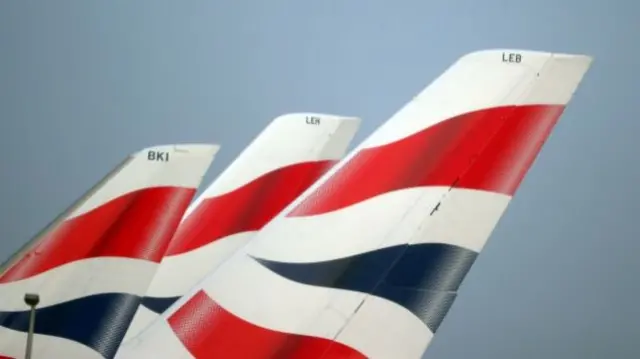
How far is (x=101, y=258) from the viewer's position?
4953mm

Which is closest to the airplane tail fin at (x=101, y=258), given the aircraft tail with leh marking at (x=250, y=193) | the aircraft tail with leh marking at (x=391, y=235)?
the aircraft tail with leh marking at (x=391, y=235)

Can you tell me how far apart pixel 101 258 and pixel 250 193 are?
6.75 feet

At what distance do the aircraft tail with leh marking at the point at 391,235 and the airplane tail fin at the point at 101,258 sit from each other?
49cm

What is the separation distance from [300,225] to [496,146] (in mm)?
872

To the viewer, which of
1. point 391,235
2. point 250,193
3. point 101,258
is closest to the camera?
point 391,235

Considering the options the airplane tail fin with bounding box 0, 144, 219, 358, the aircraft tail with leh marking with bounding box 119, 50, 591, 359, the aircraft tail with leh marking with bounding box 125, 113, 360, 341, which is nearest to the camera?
the aircraft tail with leh marking with bounding box 119, 50, 591, 359

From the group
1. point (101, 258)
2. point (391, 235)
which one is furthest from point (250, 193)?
point (391, 235)

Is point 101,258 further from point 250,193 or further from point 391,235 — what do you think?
point 250,193

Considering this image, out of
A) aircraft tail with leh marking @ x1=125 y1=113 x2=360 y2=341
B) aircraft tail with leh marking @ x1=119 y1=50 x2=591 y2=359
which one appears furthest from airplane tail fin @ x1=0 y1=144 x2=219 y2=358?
aircraft tail with leh marking @ x1=125 y1=113 x2=360 y2=341

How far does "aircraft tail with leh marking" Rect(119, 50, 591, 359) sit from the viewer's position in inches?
162

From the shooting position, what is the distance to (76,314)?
4805 millimetres

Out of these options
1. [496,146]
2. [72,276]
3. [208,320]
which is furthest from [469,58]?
[72,276]

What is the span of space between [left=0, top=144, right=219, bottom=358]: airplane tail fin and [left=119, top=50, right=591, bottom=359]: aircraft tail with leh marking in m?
0.49

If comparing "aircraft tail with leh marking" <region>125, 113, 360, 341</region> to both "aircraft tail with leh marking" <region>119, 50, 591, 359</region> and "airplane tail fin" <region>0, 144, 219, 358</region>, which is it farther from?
"aircraft tail with leh marking" <region>119, 50, 591, 359</region>
